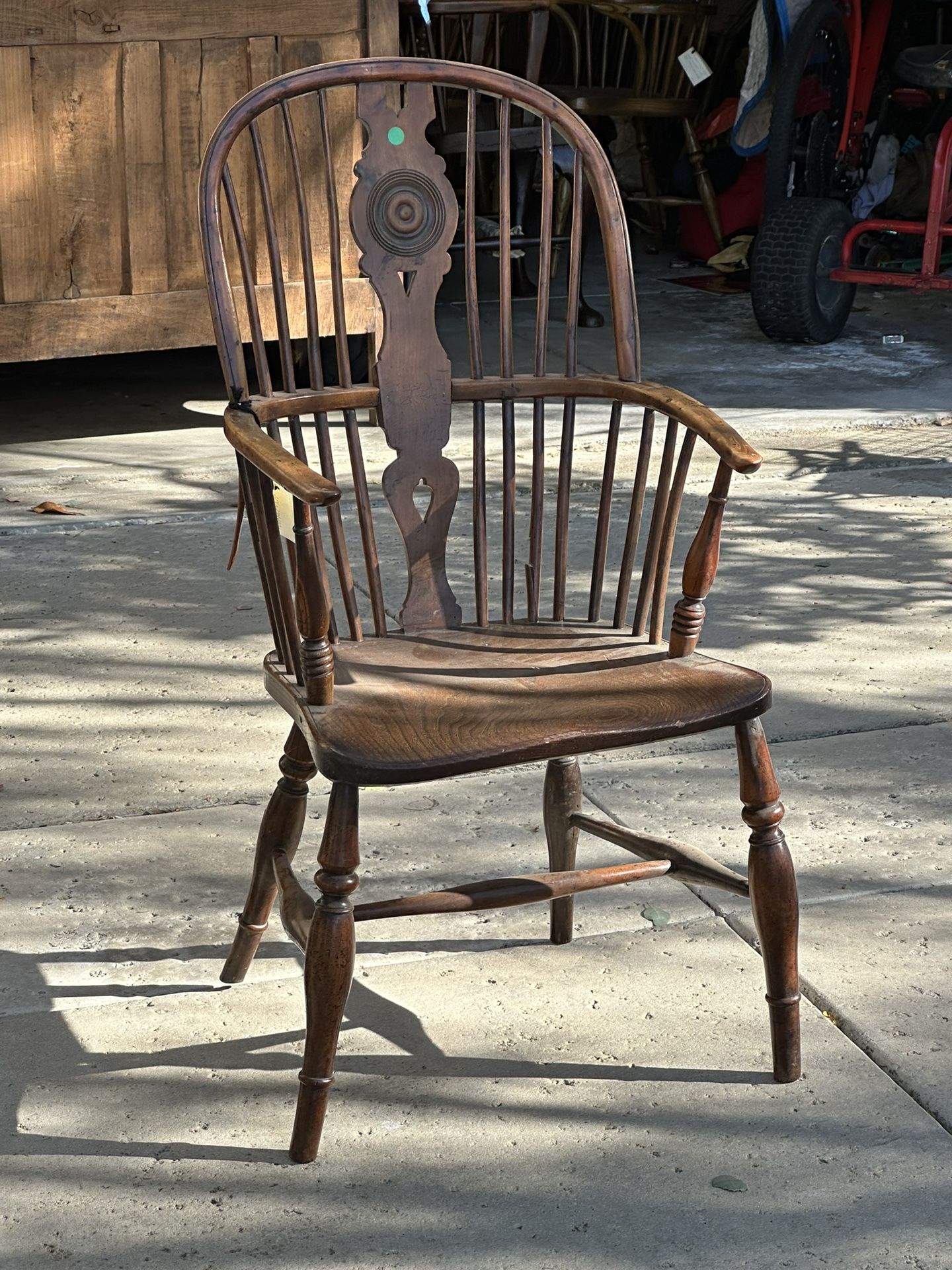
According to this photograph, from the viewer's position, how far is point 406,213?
250 centimetres

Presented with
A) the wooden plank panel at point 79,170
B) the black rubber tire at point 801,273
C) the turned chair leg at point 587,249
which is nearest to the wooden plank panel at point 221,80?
the wooden plank panel at point 79,170

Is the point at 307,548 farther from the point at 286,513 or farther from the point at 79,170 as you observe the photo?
the point at 79,170

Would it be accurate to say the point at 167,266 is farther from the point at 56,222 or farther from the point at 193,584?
the point at 193,584

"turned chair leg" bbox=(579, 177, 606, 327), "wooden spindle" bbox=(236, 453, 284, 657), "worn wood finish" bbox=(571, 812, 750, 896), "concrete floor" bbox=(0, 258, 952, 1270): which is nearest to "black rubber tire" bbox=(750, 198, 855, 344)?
"turned chair leg" bbox=(579, 177, 606, 327)

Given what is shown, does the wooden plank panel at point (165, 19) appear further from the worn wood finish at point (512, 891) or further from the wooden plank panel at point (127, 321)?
the worn wood finish at point (512, 891)

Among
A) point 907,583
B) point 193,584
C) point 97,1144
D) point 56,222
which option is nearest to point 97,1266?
point 97,1144

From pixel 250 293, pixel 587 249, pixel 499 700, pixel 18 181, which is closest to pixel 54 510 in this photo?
pixel 18 181

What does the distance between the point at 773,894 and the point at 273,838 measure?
27.1 inches

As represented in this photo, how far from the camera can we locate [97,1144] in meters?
2.04

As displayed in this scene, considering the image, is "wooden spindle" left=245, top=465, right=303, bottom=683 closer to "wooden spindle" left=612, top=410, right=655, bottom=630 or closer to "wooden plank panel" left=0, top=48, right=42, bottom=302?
"wooden spindle" left=612, top=410, right=655, bottom=630

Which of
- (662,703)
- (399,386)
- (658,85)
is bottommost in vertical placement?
(662,703)

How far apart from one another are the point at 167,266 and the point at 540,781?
289 cm

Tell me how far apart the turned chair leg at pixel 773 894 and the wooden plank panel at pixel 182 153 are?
3.46 meters

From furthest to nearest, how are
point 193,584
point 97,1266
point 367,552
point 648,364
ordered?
point 648,364, point 193,584, point 367,552, point 97,1266
